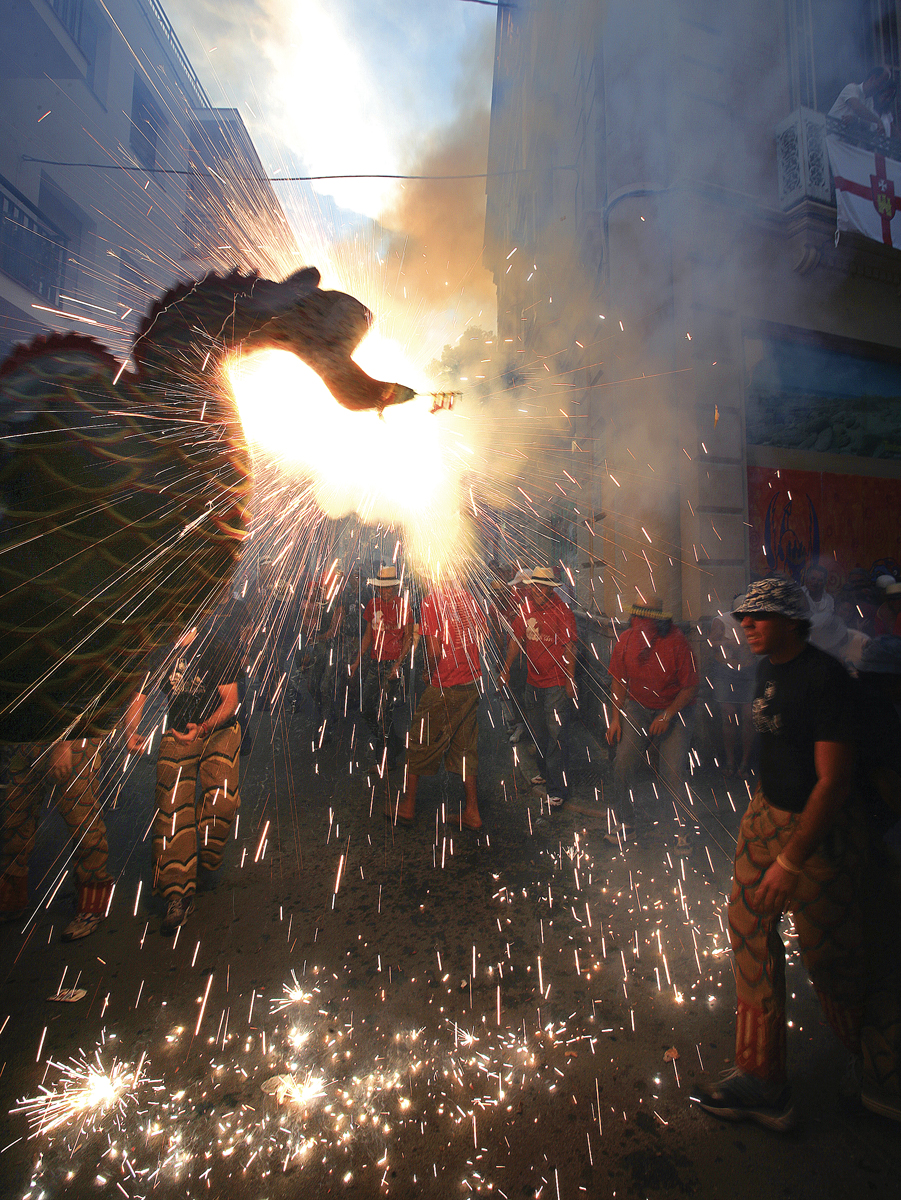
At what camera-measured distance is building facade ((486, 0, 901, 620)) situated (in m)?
5.82

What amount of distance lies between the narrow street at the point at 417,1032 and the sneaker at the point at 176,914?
0.05 meters

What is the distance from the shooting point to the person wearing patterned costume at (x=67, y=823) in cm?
297

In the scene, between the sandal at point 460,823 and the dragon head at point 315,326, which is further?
the sandal at point 460,823

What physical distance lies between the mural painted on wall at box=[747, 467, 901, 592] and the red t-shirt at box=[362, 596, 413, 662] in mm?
3954

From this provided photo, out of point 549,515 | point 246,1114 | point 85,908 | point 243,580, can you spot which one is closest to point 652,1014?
point 246,1114

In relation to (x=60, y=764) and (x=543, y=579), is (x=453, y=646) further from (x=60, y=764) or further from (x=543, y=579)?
(x=60, y=764)

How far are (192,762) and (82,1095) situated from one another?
1.46 meters

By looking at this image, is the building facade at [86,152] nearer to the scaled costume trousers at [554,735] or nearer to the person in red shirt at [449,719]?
the person in red shirt at [449,719]

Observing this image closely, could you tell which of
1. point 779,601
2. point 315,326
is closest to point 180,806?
point 315,326

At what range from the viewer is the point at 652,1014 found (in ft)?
7.52

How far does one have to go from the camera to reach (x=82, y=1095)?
1.97 meters

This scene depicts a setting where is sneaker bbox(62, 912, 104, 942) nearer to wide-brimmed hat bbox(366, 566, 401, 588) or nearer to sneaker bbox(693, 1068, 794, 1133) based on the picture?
sneaker bbox(693, 1068, 794, 1133)

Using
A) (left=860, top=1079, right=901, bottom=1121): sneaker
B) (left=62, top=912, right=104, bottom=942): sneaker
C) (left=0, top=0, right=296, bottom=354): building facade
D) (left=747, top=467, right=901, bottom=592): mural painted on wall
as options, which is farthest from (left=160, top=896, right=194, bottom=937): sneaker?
(left=0, top=0, right=296, bottom=354): building facade

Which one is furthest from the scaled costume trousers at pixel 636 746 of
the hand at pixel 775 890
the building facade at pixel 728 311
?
the hand at pixel 775 890
